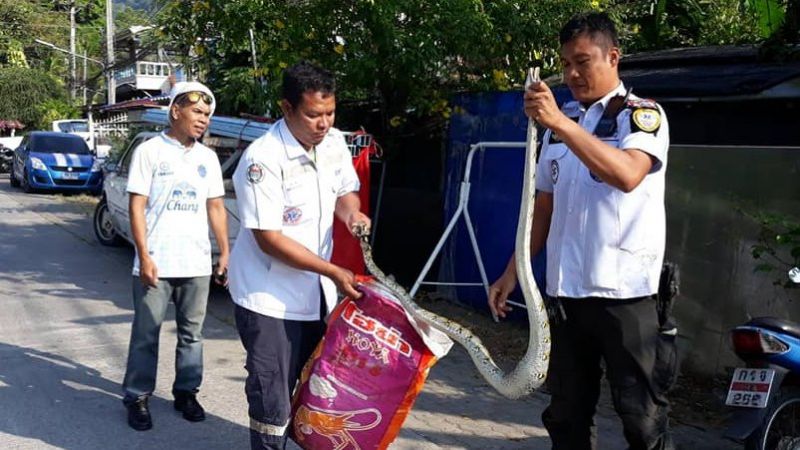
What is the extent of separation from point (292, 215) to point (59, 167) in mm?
16124

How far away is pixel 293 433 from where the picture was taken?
132 inches

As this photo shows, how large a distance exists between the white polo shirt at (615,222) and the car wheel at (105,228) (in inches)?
350

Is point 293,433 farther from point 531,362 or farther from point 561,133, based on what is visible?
point 561,133

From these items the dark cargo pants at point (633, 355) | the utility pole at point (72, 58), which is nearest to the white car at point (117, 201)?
the dark cargo pants at point (633, 355)

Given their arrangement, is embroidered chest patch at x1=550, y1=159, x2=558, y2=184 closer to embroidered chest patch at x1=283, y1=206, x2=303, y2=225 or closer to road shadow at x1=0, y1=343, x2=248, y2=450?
embroidered chest patch at x1=283, y1=206, x2=303, y2=225

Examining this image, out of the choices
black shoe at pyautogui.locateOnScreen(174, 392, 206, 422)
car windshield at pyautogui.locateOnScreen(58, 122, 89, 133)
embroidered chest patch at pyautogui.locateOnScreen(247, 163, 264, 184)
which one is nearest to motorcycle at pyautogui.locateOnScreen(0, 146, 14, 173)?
car windshield at pyautogui.locateOnScreen(58, 122, 89, 133)

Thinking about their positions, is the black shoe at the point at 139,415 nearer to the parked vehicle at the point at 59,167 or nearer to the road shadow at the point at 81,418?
the road shadow at the point at 81,418

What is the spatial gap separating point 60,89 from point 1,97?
367cm

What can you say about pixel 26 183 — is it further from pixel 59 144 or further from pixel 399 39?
pixel 399 39

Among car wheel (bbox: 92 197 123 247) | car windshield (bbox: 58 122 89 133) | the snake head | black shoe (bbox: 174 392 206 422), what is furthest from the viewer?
car windshield (bbox: 58 122 89 133)

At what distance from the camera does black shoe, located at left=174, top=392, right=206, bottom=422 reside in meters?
4.70

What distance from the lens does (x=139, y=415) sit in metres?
4.55

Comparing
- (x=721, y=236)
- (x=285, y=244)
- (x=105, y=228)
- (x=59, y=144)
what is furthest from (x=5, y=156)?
(x=285, y=244)

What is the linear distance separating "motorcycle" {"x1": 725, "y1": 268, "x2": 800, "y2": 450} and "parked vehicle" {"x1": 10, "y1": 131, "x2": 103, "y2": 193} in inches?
642
